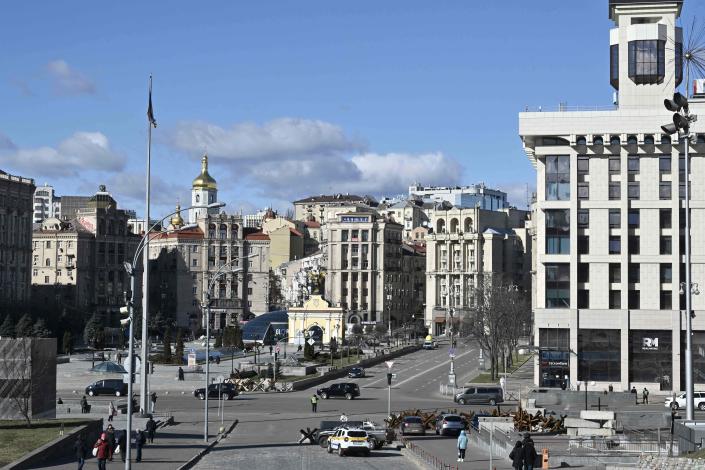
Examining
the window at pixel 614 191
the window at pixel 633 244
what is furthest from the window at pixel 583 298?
the window at pixel 614 191

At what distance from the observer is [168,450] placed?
169 ft

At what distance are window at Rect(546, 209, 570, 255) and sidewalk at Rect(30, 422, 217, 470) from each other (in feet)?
90.9

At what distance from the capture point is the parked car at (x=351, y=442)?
170 feet

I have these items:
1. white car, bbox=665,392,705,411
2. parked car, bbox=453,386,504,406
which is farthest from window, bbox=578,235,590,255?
white car, bbox=665,392,705,411

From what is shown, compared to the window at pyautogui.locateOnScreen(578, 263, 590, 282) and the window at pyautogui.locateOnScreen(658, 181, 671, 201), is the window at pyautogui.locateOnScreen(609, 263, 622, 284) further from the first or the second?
the window at pyautogui.locateOnScreen(658, 181, 671, 201)

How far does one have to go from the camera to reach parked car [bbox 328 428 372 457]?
5184 centimetres

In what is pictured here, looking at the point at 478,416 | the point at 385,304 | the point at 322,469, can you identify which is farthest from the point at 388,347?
the point at 322,469

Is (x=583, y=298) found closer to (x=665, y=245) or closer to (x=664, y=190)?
(x=665, y=245)

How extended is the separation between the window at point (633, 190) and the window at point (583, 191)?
254 cm

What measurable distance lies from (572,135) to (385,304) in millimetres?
117479

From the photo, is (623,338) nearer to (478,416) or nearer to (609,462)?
(478,416)

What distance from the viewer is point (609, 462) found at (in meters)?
42.1

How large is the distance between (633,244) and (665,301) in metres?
4.02

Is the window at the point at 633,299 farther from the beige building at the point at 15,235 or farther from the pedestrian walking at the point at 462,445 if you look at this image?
the beige building at the point at 15,235
